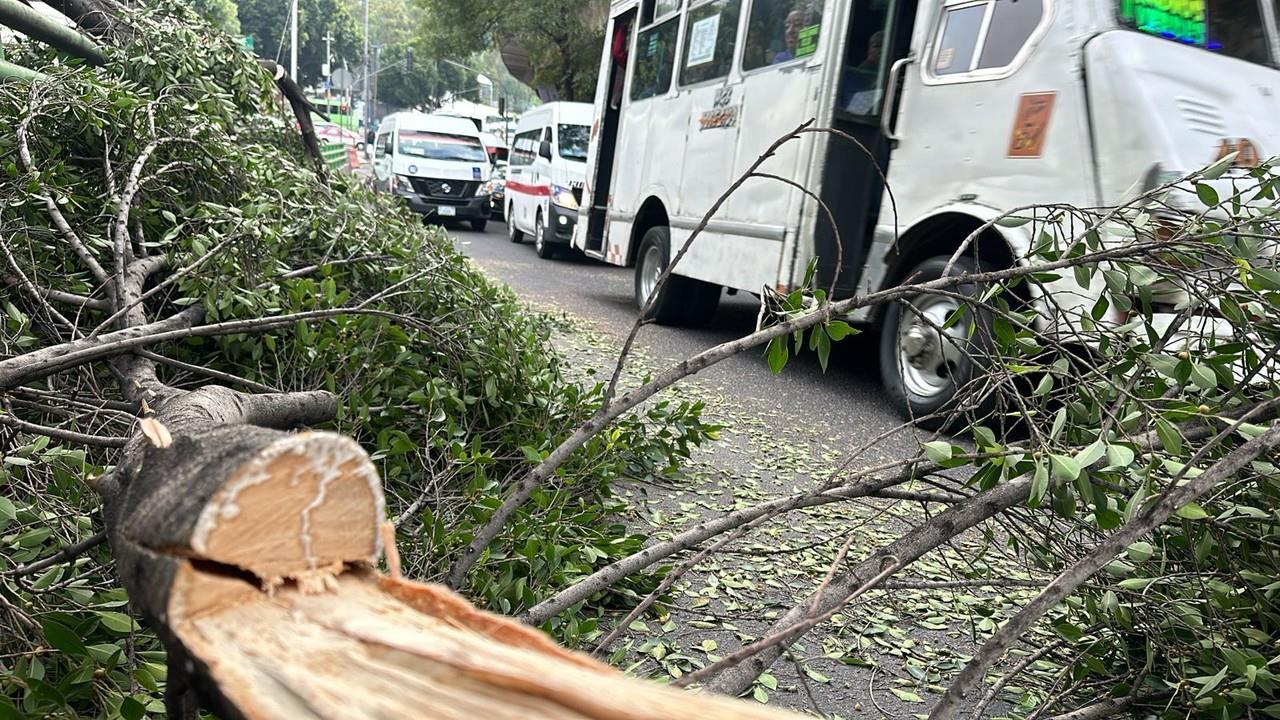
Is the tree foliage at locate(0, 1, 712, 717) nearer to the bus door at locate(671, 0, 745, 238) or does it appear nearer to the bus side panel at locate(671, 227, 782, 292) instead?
the bus side panel at locate(671, 227, 782, 292)

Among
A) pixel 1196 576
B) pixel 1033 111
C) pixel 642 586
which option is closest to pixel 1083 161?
pixel 1033 111

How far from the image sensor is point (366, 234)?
12.8ft

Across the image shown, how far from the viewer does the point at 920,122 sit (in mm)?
5180

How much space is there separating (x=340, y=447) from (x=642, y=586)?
6.34 ft

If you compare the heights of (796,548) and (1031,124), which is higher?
(1031,124)

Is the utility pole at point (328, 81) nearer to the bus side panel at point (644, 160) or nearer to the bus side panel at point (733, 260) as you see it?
the bus side panel at point (644, 160)

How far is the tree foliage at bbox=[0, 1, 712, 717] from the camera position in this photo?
1.82 m

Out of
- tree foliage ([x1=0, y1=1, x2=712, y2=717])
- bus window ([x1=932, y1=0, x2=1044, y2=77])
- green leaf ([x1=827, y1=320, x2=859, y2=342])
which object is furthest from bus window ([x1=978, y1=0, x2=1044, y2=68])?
green leaf ([x1=827, y1=320, x2=859, y2=342])

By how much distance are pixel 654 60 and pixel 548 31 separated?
12.8 metres

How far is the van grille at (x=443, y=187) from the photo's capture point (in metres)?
16.7

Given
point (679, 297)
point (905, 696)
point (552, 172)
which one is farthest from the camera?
point (552, 172)

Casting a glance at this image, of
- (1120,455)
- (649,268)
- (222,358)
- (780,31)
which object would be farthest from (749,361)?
(1120,455)

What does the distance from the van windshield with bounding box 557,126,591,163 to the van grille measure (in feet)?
13.4

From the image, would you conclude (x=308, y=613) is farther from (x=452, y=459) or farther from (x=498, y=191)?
(x=498, y=191)
